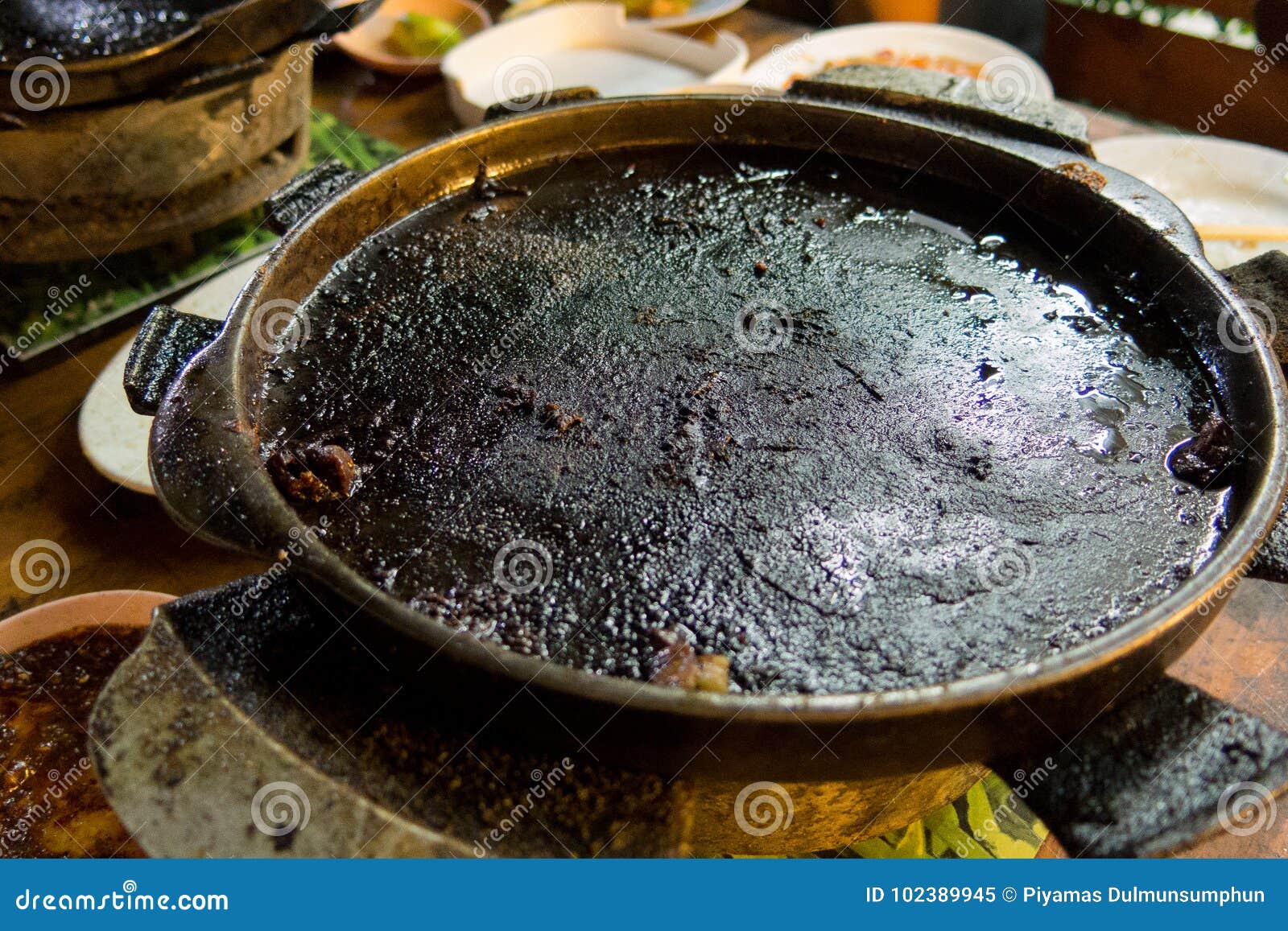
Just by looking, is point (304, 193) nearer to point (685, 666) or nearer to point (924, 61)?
point (685, 666)

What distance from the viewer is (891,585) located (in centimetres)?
137

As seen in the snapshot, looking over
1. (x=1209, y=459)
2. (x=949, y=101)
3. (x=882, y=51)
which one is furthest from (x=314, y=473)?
(x=882, y=51)

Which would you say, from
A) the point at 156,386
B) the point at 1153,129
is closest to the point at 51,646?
the point at 156,386

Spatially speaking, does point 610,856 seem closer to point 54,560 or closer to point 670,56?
point 54,560

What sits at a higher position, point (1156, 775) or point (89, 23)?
point (1156, 775)

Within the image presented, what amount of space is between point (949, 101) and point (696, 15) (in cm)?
266

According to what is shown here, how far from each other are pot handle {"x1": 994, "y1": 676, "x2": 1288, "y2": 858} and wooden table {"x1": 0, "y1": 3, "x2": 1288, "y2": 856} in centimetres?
66

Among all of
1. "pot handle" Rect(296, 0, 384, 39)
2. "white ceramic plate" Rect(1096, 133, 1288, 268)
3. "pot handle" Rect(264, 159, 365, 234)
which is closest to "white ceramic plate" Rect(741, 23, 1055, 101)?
"white ceramic plate" Rect(1096, 133, 1288, 268)

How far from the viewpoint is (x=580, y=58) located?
13.8 ft

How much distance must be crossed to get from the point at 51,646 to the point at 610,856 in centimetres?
159

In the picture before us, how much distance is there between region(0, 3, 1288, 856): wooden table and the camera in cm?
189

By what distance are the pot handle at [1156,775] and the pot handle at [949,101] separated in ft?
4.42

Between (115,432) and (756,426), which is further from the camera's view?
(115,432)

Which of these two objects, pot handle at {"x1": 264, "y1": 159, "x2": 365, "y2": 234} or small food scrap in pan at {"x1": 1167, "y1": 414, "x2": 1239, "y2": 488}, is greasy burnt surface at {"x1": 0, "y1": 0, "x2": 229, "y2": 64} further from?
small food scrap in pan at {"x1": 1167, "y1": 414, "x2": 1239, "y2": 488}
